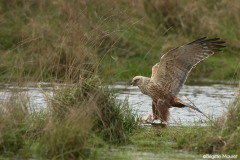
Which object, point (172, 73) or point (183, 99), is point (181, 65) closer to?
point (172, 73)

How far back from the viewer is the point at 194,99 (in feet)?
45.4

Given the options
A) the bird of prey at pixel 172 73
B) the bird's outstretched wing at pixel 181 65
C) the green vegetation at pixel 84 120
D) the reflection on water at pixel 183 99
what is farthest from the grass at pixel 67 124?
the bird's outstretched wing at pixel 181 65

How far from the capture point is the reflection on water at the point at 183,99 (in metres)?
9.35

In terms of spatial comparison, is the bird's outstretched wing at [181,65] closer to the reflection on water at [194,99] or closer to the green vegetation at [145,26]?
the reflection on water at [194,99]

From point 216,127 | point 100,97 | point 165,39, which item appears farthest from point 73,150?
point 165,39

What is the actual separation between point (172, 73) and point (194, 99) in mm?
2339

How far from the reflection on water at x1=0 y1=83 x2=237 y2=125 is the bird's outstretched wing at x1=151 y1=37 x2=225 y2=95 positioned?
0.47 meters

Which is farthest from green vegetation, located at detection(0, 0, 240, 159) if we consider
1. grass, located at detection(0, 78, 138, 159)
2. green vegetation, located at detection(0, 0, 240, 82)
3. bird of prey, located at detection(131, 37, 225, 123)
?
green vegetation, located at detection(0, 0, 240, 82)

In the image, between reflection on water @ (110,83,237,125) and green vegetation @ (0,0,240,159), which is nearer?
green vegetation @ (0,0,240,159)

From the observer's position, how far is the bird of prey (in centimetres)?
1142

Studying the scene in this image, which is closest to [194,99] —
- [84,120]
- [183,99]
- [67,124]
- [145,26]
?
[183,99]

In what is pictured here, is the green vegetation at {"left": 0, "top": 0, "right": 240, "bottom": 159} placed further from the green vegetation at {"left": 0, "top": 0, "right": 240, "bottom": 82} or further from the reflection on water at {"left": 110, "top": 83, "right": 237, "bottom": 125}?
the green vegetation at {"left": 0, "top": 0, "right": 240, "bottom": 82}

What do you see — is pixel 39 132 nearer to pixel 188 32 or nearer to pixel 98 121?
pixel 98 121

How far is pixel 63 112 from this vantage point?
850 cm
